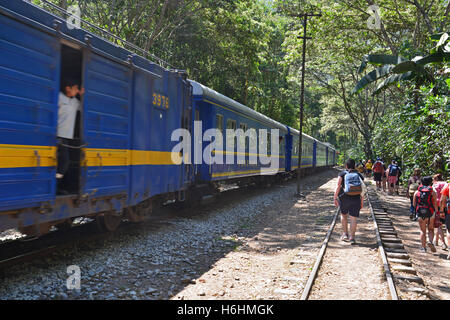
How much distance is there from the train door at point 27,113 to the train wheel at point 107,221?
211 centimetres

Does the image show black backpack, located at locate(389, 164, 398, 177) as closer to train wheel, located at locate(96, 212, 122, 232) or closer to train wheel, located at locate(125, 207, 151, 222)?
train wheel, located at locate(125, 207, 151, 222)

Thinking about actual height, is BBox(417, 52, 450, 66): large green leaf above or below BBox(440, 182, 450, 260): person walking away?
above

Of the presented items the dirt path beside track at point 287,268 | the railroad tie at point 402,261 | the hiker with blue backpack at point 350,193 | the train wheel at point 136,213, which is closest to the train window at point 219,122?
the dirt path beside track at point 287,268

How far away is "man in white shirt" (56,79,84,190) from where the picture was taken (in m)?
5.22

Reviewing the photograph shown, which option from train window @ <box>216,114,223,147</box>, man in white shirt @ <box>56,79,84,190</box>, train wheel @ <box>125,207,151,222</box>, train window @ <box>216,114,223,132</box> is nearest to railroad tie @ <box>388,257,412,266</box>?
train wheel @ <box>125,207,151,222</box>

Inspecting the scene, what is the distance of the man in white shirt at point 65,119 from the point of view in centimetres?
522

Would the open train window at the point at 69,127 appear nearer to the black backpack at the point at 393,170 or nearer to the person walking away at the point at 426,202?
the person walking away at the point at 426,202

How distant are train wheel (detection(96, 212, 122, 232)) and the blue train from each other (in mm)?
19

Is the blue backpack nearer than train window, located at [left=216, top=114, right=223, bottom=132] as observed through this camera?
Yes

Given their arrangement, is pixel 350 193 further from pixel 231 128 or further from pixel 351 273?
pixel 231 128

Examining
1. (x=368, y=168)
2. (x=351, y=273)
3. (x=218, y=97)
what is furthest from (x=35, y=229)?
(x=368, y=168)
